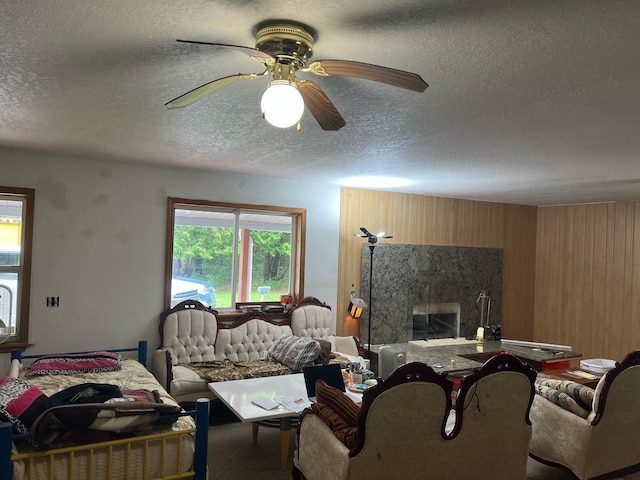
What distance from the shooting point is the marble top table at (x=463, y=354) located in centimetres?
498

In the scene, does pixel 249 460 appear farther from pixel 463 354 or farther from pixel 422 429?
pixel 463 354

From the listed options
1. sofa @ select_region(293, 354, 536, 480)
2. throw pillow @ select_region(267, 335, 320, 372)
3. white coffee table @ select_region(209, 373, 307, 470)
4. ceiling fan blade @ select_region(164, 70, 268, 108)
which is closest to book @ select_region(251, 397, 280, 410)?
white coffee table @ select_region(209, 373, 307, 470)

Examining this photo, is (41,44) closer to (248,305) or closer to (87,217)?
(87,217)

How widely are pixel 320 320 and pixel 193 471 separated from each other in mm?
3049

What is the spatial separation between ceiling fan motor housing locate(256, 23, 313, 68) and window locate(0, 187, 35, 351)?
3.60 m

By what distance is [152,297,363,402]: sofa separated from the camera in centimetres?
443

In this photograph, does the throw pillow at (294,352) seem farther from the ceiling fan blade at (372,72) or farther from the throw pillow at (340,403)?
the ceiling fan blade at (372,72)

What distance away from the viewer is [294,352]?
15.8 feet

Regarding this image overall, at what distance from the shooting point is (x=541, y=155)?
12.3ft

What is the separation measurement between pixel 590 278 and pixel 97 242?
21.1 feet

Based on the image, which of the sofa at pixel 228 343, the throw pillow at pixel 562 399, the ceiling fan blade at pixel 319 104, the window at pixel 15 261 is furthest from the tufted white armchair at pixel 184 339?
the ceiling fan blade at pixel 319 104

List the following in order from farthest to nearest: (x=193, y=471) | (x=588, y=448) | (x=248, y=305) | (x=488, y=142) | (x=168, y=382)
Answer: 1. (x=248, y=305)
2. (x=168, y=382)
3. (x=488, y=142)
4. (x=588, y=448)
5. (x=193, y=471)

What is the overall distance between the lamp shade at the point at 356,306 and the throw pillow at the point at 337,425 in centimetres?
295

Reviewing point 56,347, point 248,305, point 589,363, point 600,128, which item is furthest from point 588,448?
point 56,347
